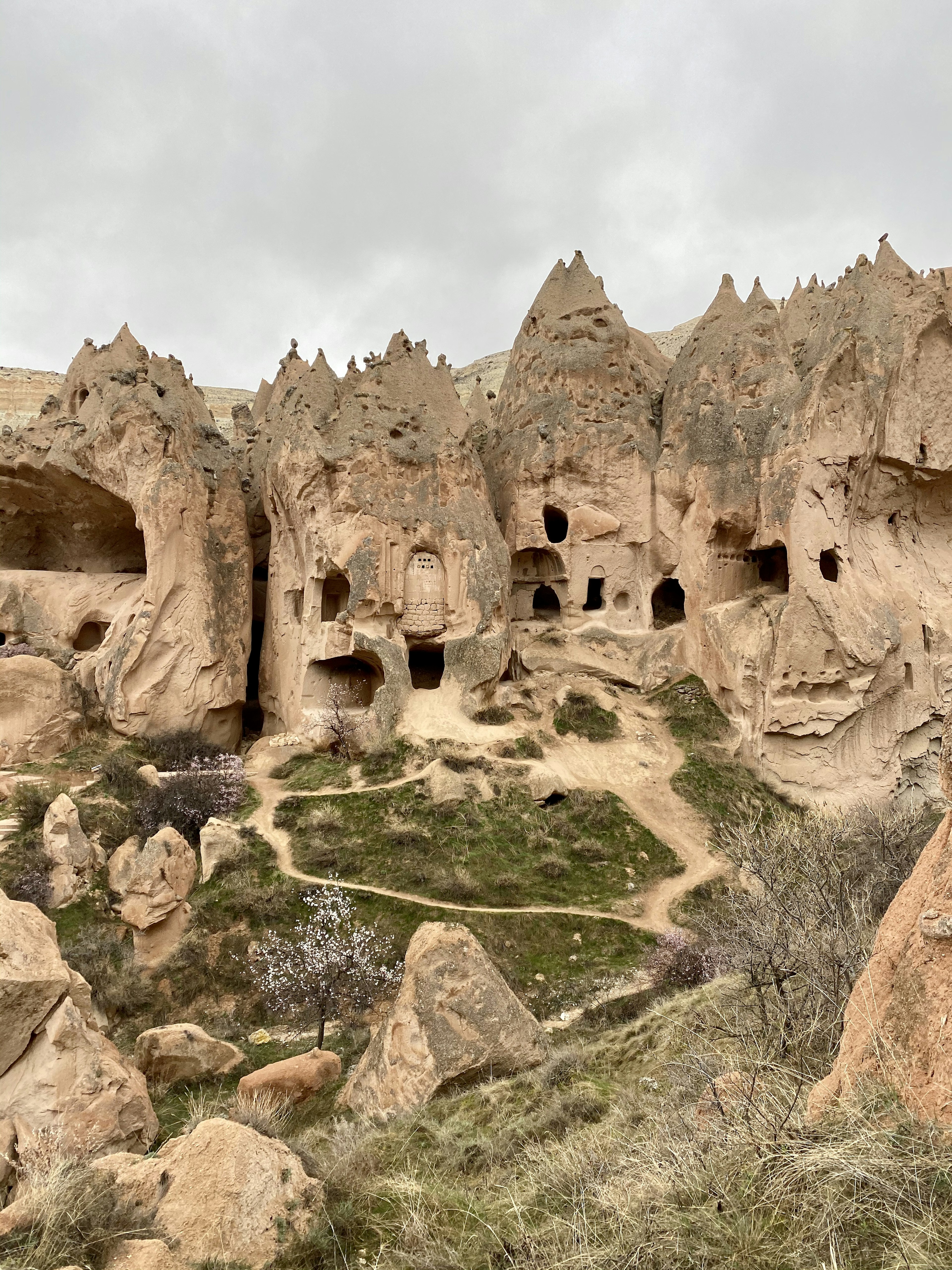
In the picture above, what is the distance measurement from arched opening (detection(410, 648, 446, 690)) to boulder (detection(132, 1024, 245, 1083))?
45.9 ft

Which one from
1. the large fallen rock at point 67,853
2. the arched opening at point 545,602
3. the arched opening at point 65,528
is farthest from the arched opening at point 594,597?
the large fallen rock at point 67,853

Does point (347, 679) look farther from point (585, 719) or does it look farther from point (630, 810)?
point (630, 810)

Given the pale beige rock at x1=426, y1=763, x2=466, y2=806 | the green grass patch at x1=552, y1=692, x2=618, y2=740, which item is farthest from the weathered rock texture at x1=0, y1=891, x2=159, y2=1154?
the green grass patch at x1=552, y1=692, x2=618, y2=740

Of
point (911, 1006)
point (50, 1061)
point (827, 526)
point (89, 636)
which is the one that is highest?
point (827, 526)

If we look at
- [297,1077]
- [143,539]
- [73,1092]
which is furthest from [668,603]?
[73,1092]

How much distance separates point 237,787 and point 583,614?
41.9 feet

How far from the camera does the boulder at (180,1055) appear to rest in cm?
873

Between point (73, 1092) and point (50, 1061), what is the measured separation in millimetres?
320

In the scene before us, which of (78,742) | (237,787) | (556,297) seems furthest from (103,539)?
(556,297)

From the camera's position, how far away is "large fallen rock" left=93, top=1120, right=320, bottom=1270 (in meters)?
4.04

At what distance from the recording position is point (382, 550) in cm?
2102

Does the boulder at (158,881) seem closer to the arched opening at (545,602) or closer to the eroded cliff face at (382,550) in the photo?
the eroded cliff face at (382,550)

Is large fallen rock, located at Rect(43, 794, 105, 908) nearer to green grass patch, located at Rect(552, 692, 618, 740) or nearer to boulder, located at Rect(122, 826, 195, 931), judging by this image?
boulder, located at Rect(122, 826, 195, 931)

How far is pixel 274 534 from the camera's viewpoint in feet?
76.6
